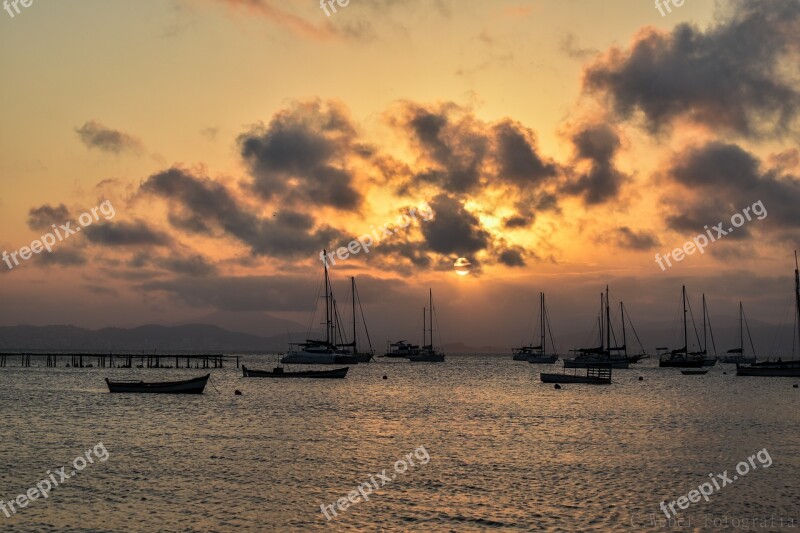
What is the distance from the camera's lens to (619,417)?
2667 inches

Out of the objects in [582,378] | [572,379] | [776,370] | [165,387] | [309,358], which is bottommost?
[572,379]

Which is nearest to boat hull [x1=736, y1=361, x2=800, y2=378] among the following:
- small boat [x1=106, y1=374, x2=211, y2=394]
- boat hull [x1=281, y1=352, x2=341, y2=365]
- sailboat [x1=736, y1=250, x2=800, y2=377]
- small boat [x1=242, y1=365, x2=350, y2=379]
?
sailboat [x1=736, y1=250, x2=800, y2=377]

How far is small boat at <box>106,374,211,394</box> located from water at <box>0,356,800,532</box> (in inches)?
188

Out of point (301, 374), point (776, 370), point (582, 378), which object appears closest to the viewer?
point (582, 378)

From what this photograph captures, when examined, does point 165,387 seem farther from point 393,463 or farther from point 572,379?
point 572,379

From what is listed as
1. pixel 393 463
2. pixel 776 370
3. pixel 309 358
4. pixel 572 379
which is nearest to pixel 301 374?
pixel 572 379

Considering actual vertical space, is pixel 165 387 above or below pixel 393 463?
above

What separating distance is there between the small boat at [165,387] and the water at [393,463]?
478 cm

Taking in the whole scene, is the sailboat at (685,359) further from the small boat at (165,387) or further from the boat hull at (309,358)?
the small boat at (165,387)

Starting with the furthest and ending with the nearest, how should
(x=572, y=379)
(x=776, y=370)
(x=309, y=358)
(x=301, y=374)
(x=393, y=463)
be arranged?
(x=309, y=358), (x=776, y=370), (x=301, y=374), (x=572, y=379), (x=393, y=463)

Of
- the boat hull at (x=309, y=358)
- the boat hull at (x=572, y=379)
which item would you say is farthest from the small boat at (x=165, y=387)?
the boat hull at (x=309, y=358)

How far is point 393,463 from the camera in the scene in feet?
135

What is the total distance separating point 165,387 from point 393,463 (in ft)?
170

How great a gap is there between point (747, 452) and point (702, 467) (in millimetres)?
7384
